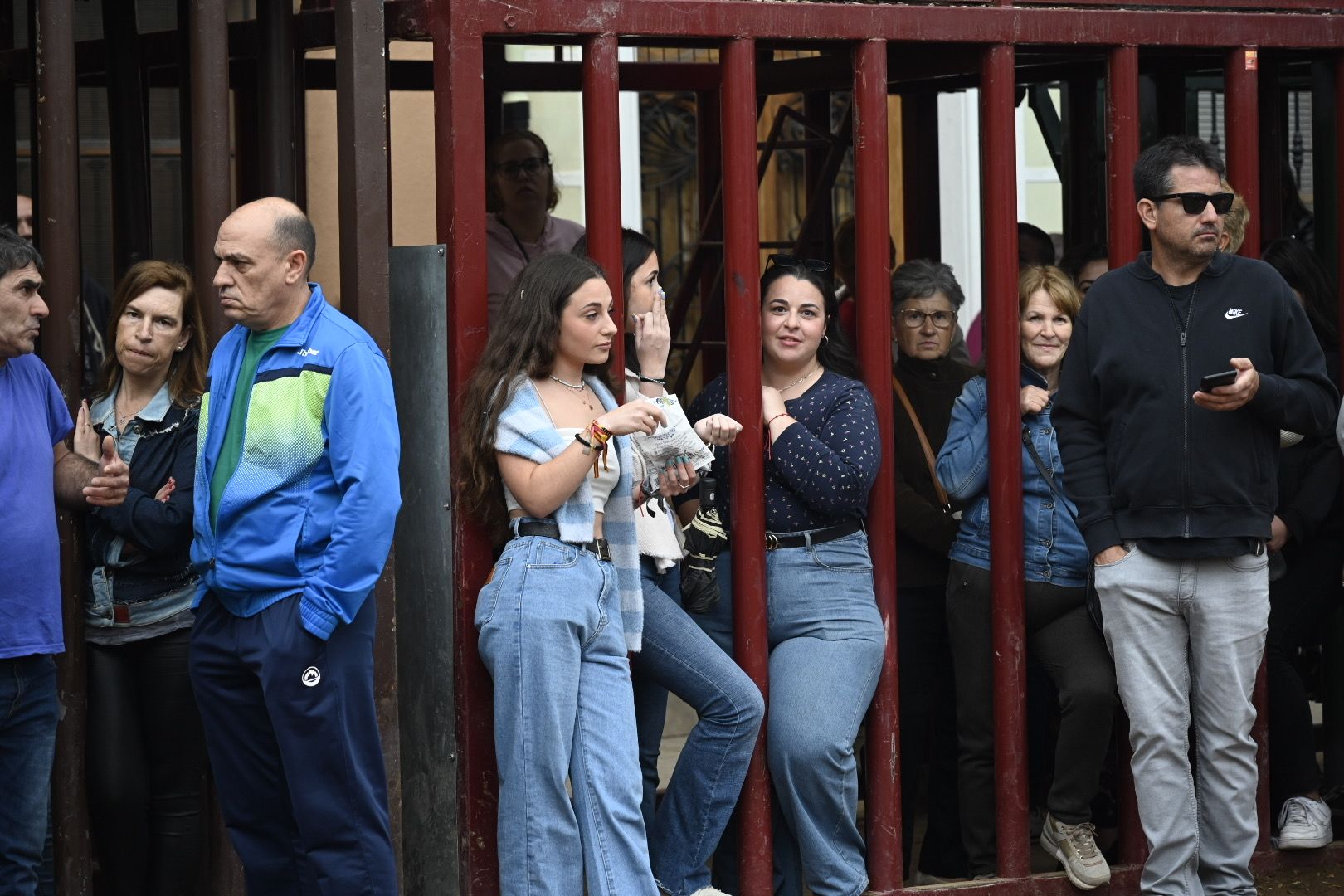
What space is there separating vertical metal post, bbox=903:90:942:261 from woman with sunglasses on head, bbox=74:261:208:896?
3.63m

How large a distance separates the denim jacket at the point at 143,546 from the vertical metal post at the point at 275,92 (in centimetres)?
94

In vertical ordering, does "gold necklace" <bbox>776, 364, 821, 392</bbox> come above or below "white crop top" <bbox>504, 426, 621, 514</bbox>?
above

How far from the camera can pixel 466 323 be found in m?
4.51

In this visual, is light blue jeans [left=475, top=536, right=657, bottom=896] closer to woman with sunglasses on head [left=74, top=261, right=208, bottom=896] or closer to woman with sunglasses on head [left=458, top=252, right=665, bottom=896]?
woman with sunglasses on head [left=458, top=252, right=665, bottom=896]

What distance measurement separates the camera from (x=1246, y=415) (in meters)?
4.64

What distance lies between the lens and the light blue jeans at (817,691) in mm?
4605

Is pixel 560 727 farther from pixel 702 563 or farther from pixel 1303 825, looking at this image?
pixel 1303 825

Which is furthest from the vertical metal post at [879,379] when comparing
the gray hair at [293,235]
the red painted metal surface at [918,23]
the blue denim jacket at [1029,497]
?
the gray hair at [293,235]

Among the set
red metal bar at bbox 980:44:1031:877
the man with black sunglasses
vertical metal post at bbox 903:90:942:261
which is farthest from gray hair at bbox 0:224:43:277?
vertical metal post at bbox 903:90:942:261

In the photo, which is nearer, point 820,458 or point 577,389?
point 577,389

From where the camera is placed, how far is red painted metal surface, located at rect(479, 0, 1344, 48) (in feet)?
14.9

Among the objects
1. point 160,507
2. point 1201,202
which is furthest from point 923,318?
point 160,507

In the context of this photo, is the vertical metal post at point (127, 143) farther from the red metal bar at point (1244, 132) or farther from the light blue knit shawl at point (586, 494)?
the red metal bar at point (1244, 132)

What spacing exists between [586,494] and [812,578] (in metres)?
0.76
